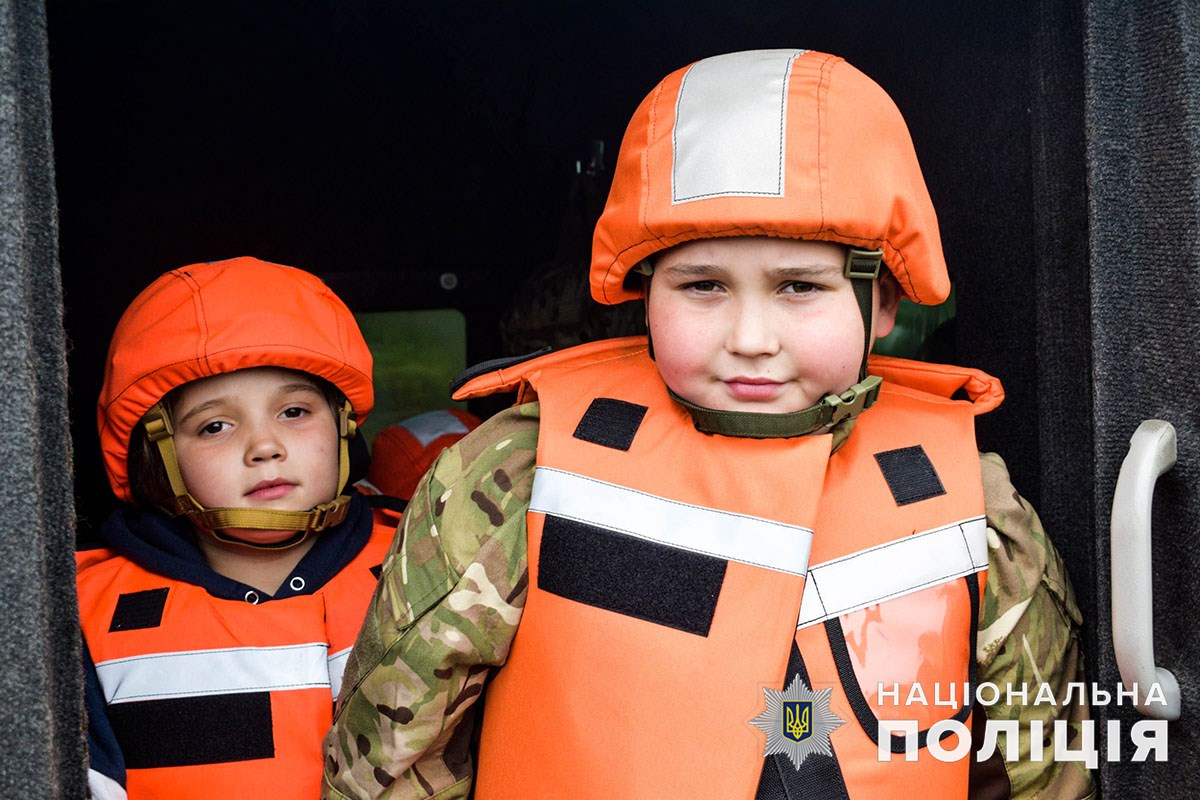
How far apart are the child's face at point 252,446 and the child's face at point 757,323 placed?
922 mm

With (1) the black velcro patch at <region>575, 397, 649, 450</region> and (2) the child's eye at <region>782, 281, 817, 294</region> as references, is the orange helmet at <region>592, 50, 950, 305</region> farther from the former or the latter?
(1) the black velcro patch at <region>575, 397, 649, 450</region>

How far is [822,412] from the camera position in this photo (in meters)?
1.53

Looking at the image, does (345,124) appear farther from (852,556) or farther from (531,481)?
(852,556)

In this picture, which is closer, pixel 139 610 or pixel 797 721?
pixel 797 721

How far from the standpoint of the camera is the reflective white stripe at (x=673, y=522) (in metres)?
1.48

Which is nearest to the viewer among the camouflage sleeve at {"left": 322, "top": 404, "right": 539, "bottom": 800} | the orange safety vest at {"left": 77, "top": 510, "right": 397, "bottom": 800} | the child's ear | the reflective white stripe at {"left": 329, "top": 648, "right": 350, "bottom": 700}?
the camouflage sleeve at {"left": 322, "top": 404, "right": 539, "bottom": 800}

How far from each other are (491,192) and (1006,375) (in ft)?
7.04

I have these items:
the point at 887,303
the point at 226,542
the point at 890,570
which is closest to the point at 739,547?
the point at 890,570

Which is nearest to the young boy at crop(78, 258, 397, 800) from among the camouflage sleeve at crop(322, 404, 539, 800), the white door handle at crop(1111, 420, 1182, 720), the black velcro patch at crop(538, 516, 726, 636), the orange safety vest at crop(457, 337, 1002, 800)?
the camouflage sleeve at crop(322, 404, 539, 800)

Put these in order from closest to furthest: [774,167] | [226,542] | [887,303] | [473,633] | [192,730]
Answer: [774,167], [473,633], [887,303], [192,730], [226,542]

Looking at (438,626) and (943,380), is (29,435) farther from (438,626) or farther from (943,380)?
(943,380)

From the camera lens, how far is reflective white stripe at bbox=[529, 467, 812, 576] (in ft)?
4.84

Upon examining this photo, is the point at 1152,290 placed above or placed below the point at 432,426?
above

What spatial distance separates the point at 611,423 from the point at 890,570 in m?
0.44
